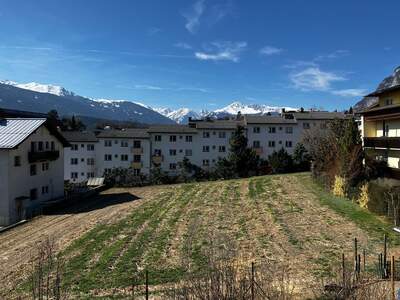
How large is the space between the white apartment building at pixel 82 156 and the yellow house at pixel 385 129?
145 ft

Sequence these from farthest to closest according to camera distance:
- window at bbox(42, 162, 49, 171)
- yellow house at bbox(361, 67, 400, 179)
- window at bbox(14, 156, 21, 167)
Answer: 1. window at bbox(42, 162, 49, 171)
2. window at bbox(14, 156, 21, 167)
3. yellow house at bbox(361, 67, 400, 179)

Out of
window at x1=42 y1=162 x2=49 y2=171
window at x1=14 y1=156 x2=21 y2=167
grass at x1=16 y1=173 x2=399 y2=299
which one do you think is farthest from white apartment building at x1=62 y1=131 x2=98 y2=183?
grass at x1=16 y1=173 x2=399 y2=299

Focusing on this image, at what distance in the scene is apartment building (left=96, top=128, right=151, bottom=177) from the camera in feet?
207

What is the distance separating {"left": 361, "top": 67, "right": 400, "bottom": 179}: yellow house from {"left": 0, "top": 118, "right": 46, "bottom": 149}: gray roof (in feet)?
93.2

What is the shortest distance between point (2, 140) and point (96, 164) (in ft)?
111

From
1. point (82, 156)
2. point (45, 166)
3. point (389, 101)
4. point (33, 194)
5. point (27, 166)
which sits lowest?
point (33, 194)

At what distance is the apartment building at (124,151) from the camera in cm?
6322

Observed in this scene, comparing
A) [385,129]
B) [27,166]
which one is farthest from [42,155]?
[385,129]

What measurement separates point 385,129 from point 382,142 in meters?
2.85

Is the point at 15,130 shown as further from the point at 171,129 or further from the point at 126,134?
the point at 171,129

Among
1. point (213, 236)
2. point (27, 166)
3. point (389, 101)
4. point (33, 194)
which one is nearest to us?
point (213, 236)

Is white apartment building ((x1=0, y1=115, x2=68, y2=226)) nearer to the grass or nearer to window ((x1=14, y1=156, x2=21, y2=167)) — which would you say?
window ((x1=14, y1=156, x2=21, y2=167))

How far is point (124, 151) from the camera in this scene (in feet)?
210

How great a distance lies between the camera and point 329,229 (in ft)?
65.5
